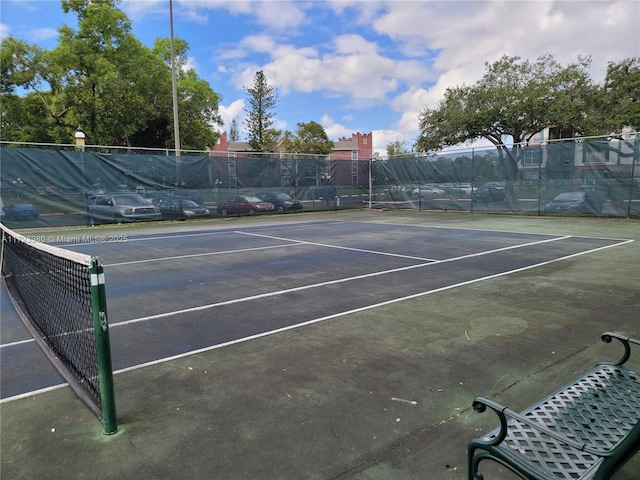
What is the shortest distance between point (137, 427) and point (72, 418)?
1.77 feet

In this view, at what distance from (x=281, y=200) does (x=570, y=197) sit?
43.6 ft

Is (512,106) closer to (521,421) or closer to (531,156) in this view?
(531,156)

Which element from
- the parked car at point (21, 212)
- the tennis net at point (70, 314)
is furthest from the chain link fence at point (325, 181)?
the tennis net at point (70, 314)

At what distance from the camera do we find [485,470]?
2.38 metres

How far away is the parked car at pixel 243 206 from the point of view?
20281 mm

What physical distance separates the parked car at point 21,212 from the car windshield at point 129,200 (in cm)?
291

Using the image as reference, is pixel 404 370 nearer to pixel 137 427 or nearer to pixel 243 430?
pixel 243 430

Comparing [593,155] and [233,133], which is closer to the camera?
[593,155]

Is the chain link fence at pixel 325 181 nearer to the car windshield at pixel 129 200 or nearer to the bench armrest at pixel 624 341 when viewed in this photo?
the car windshield at pixel 129 200

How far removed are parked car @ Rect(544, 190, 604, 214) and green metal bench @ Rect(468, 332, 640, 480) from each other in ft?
53.4

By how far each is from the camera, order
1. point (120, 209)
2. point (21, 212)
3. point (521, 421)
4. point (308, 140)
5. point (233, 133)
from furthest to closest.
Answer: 1. point (233, 133)
2. point (308, 140)
3. point (120, 209)
4. point (21, 212)
5. point (521, 421)

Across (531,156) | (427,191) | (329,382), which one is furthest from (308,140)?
(329,382)

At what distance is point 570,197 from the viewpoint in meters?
16.9

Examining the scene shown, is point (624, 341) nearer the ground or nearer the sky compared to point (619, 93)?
nearer the ground
